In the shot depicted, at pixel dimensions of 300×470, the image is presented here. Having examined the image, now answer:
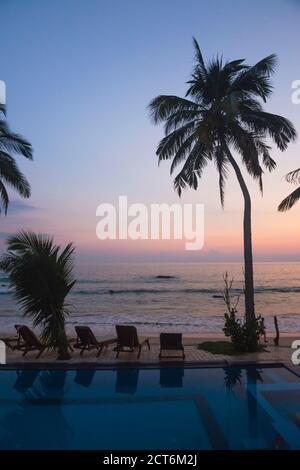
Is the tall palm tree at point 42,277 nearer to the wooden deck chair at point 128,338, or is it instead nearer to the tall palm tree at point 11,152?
the wooden deck chair at point 128,338

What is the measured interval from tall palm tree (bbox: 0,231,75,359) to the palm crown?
20.7 ft

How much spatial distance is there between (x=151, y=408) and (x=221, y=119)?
34.6 feet

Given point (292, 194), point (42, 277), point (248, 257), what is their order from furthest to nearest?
point (292, 194) → point (248, 257) → point (42, 277)

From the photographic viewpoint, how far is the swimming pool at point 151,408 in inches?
278

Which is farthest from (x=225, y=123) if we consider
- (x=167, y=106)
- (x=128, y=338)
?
(x=128, y=338)

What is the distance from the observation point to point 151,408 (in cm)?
878

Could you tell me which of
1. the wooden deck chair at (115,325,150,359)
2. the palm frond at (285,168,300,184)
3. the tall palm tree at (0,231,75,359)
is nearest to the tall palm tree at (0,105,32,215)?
the tall palm tree at (0,231,75,359)

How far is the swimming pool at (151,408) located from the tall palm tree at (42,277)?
4.48 feet

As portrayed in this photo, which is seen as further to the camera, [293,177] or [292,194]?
[292,194]

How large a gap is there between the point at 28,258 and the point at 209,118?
774cm

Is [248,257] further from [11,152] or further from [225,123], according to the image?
[11,152]

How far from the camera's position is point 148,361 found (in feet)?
39.3

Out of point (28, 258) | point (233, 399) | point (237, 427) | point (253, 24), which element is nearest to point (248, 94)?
point (253, 24)

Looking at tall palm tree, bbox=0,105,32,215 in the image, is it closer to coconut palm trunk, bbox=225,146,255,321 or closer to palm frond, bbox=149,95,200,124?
palm frond, bbox=149,95,200,124
